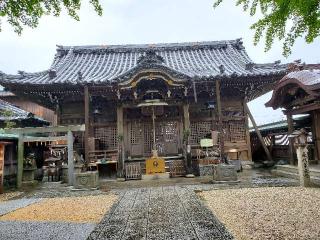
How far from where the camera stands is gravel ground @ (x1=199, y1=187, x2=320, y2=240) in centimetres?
452

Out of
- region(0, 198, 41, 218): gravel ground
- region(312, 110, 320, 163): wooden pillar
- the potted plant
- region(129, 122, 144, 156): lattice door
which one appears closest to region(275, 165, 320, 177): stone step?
region(312, 110, 320, 163): wooden pillar

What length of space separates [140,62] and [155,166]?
535 cm

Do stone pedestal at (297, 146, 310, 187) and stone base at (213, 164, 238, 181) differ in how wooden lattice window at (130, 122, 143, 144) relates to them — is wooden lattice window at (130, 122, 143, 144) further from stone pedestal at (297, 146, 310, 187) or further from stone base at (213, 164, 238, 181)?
stone pedestal at (297, 146, 310, 187)

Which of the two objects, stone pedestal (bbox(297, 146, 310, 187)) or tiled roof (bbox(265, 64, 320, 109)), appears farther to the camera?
tiled roof (bbox(265, 64, 320, 109))

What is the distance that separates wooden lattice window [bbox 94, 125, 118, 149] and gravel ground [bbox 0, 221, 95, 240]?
9.99 metres

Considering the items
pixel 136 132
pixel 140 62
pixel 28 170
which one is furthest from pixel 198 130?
pixel 28 170

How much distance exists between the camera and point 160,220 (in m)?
5.60

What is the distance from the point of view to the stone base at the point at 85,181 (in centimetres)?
1045

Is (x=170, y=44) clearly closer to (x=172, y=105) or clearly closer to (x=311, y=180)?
(x=172, y=105)

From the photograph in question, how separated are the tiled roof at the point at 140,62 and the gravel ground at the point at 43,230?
9.25 meters

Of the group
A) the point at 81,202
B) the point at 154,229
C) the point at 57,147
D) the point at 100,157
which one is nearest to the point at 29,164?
the point at 57,147

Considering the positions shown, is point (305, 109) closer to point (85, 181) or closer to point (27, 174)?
point (85, 181)

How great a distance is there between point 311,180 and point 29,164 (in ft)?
40.2

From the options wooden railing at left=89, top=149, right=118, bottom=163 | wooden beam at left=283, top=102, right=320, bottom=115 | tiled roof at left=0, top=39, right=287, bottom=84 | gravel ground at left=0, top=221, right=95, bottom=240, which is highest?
tiled roof at left=0, top=39, right=287, bottom=84
